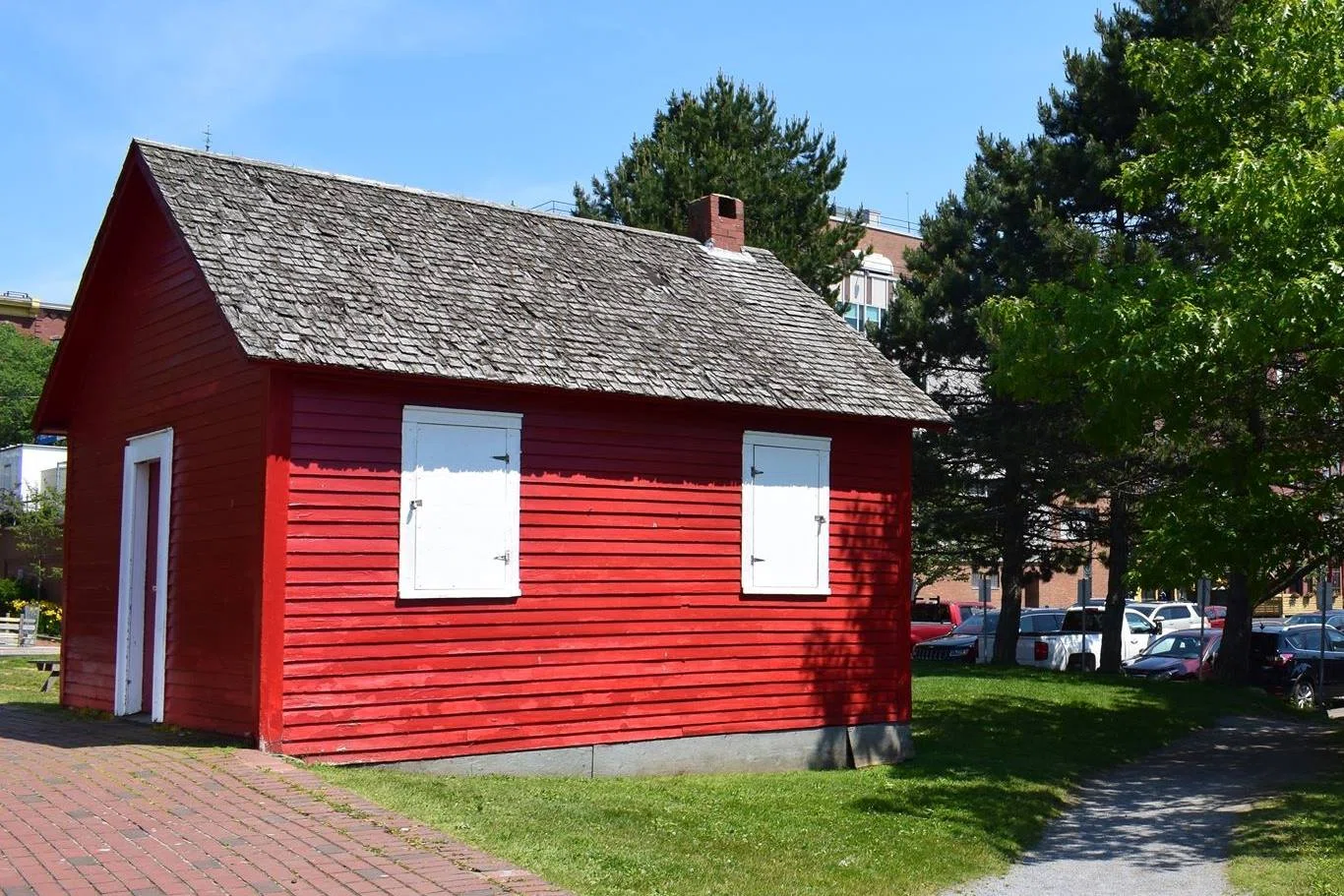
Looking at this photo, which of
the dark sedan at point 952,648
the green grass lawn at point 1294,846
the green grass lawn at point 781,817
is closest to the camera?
the green grass lawn at point 781,817

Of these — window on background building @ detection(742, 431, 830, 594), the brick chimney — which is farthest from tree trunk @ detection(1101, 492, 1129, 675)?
window on background building @ detection(742, 431, 830, 594)

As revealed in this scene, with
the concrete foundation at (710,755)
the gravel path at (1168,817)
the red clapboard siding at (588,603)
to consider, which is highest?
the red clapboard siding at (588,603)

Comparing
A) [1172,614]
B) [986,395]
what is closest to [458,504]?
[986,395]

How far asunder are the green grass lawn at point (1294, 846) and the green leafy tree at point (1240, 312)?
106 inches

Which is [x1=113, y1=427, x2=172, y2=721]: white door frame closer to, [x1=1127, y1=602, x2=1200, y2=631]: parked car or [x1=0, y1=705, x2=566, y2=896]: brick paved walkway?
[x1=0, y1=705, x2=566, y2=896]: brick paved walkway

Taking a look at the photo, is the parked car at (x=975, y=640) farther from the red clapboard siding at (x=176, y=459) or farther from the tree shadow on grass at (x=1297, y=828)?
the red clapboard siding at (x=176, y=459)

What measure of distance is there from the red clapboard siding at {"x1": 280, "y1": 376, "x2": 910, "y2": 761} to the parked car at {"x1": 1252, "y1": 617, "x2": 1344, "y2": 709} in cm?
1319

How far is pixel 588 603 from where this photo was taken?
1407 cm

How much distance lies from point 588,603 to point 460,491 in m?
1.79

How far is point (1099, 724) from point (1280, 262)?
8446mm

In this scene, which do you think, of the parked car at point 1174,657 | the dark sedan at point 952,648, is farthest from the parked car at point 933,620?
the parked car at point 1174,657

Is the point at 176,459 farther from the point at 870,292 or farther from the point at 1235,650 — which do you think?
the point at 870,292

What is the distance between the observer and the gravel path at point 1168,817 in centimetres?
1101

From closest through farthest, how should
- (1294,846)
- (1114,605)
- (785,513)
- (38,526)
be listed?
1. (1294,846)
2. (785,513)
3. (1114,605)
4. (38,526)
